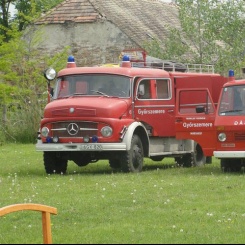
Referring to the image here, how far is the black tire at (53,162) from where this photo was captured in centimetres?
2177

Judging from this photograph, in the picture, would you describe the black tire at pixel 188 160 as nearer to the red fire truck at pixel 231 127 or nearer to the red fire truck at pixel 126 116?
the red fire truck at pixel 126 116

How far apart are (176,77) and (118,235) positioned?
1209 cm

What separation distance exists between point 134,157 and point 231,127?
2.31 metres

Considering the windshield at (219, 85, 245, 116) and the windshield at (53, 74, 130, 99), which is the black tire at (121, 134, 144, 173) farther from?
the windshield at (219, 85, 245, 116)

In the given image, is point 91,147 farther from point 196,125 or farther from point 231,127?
point 231,127

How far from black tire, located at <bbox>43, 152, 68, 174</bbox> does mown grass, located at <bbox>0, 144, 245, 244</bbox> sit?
27 cm

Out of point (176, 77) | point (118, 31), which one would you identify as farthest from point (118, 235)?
point (118, 31)

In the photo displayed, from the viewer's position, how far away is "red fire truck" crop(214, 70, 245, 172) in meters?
20.3

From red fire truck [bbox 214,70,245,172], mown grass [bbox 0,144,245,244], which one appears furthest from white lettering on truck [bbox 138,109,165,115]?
red fire truck [bbox 214,70,245,172]

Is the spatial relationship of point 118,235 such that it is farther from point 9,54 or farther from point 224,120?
point 9,54

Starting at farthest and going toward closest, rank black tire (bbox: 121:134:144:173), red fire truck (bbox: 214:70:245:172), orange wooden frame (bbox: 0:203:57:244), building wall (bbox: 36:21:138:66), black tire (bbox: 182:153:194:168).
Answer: building wall (bbox: 36:21:138:66) < black tire (bbox: 182:153:194:168) < black tire (bbox: 121:134:144:173) < red fire truck (bbox: 214:70:245:172) < orange wooden frame (bbox: 0:203:57:244)

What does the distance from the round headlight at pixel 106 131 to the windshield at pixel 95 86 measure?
3.71 ft

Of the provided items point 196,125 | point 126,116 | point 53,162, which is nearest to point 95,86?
point 126,116

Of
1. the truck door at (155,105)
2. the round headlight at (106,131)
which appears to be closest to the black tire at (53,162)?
the round headlight at (106,131)
